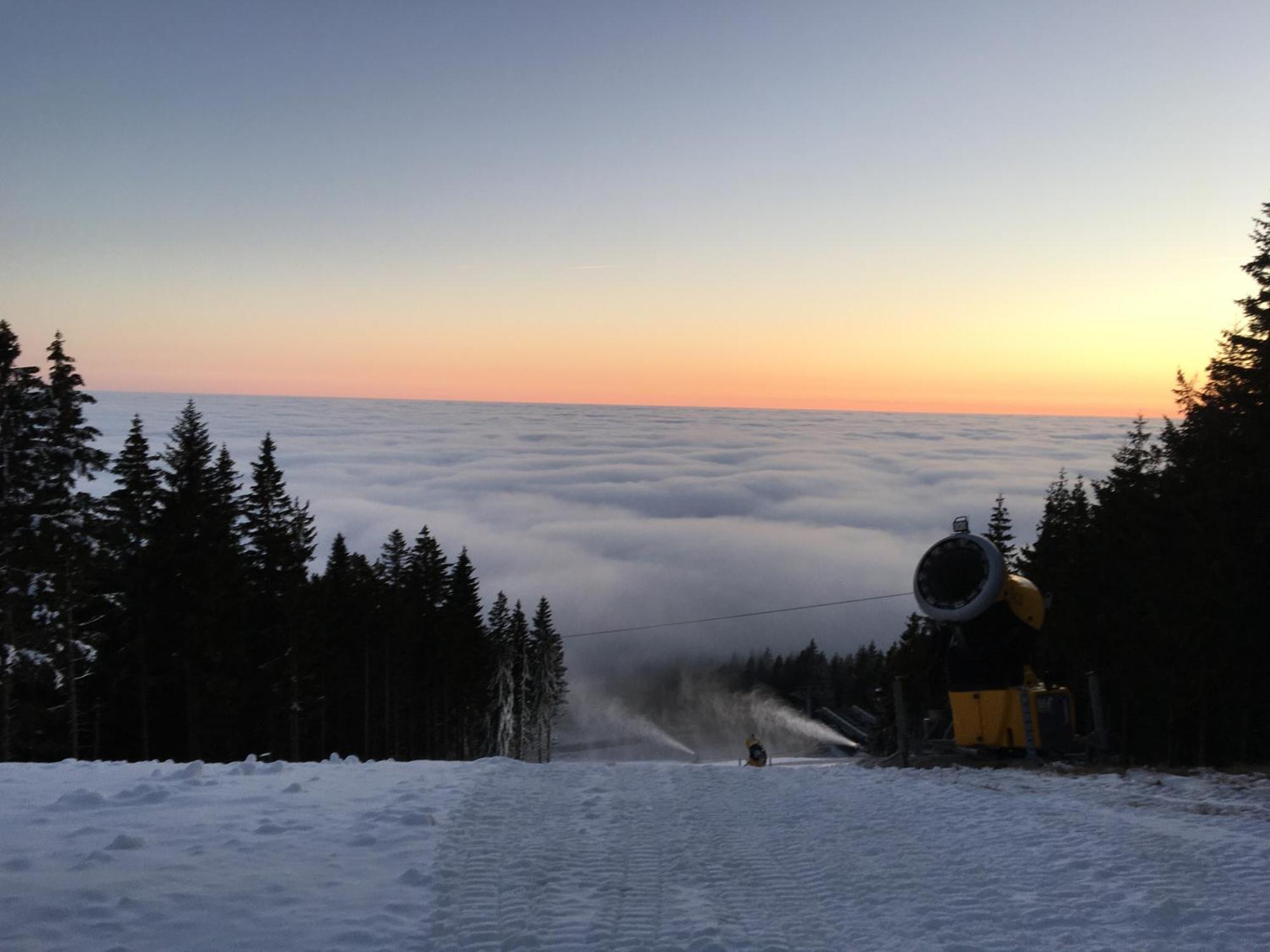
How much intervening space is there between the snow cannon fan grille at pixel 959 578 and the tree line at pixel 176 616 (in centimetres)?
2413

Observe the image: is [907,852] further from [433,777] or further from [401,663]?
[401,663]

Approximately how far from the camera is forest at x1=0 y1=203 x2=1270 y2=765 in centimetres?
2795

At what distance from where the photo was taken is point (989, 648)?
1980 cm

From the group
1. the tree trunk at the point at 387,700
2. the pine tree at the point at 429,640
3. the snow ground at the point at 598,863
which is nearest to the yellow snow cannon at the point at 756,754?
the snow ground at the point at 598,863

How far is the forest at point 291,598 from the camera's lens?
27953 millimetres

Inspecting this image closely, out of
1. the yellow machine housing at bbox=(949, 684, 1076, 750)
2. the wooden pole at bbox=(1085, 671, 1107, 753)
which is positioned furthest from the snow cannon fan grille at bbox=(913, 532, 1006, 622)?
the wooden pole at bbox=(1085, 671, 1107, 753)

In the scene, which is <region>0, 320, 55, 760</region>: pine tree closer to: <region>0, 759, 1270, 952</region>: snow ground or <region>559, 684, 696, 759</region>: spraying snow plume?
<region>0, 759, 1270, 952</region>: snow ground

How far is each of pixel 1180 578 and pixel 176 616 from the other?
37026 mm

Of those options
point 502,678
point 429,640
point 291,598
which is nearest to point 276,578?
point 291,598

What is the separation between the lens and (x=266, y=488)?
43875 mm

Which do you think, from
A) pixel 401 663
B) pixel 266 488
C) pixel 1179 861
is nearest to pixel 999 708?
pixel 1179 861

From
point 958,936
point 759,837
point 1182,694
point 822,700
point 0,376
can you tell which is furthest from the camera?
point 822,700

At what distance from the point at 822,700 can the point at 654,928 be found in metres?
121

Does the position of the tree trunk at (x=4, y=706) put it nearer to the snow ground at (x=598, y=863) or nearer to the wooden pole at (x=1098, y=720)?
the snow ground at (x=598, y=863)
